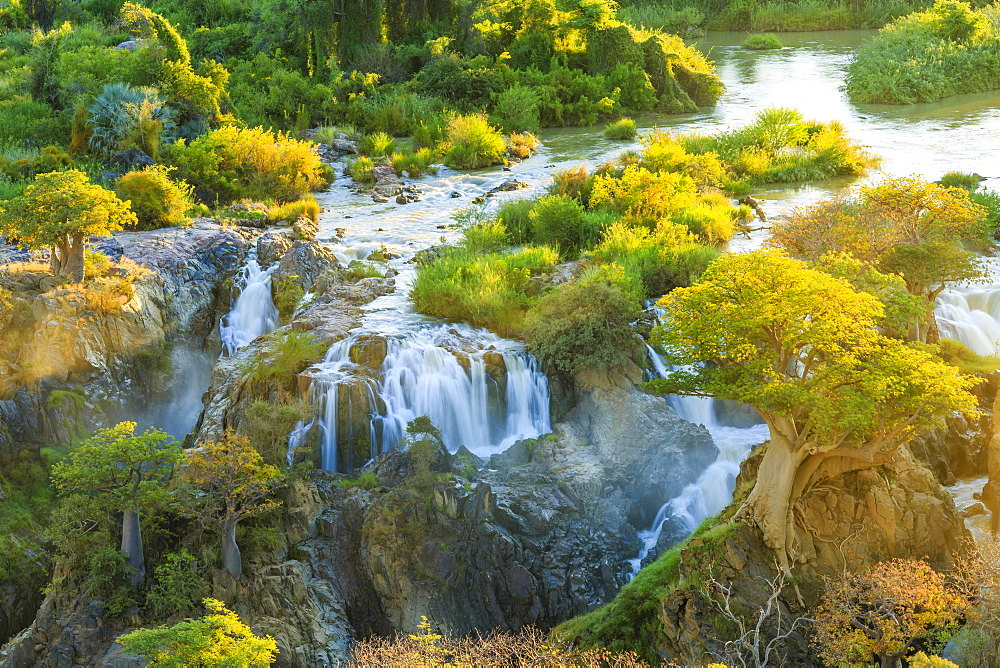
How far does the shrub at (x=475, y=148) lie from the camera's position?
1266 inches

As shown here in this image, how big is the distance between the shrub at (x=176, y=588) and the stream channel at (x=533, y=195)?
336 centimetres

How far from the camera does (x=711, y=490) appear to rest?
16406 millimetres

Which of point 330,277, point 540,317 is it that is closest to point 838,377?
point 540,317

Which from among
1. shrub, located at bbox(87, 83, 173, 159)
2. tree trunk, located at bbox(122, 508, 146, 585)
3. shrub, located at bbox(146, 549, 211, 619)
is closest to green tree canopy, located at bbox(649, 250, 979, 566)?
shrub, located at bbox(146, 549, 211, 619)

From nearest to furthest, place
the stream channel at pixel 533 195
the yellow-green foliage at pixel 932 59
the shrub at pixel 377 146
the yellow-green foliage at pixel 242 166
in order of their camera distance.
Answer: the stream channel at pixel 533 195, the yellow-green foliage at pixel 242 166, the shrub at pixel 377 146, the yellow-green foliage at pixel 932 59

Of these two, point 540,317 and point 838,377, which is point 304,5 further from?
point 838,377

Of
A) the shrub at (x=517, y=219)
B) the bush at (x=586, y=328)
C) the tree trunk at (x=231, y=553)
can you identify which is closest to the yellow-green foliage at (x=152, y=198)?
the shrub at (x=517, y=219)

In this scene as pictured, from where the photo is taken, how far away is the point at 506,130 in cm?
3653

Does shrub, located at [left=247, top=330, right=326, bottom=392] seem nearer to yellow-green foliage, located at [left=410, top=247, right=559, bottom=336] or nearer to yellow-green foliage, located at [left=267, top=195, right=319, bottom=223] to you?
yellow-green foliage, located at [left=410, top=247, right=559, bottom=336]

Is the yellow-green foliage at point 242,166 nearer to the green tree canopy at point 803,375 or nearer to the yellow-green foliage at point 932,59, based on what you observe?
the green tree canopy at point 803,375

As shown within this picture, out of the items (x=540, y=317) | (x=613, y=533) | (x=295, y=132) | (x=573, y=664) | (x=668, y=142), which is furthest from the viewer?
(x=295, y=132)

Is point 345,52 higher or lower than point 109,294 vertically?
higher

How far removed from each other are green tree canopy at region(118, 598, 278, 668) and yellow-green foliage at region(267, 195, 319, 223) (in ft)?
53.7

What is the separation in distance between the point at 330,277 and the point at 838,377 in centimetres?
1341
